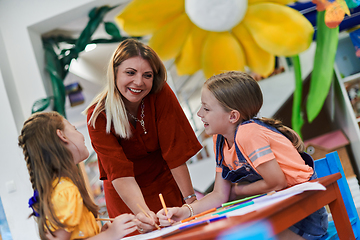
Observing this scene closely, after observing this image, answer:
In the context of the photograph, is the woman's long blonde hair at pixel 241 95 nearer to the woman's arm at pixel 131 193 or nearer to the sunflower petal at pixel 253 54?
the woman's arm at pixel 131 193

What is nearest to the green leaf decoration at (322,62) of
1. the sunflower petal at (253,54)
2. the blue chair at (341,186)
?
the sunflower petal at (253,54)

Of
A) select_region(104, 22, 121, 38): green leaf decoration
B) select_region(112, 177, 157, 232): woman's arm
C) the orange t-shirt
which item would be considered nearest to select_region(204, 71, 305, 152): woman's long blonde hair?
the orange t-shirt

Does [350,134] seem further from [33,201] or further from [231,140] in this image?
[33,201]

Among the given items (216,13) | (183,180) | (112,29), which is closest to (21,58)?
(112,29)

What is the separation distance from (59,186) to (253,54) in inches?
89.7

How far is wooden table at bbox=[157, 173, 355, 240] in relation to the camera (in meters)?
0.47

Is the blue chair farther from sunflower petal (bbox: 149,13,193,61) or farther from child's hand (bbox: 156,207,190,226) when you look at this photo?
sunflower petal (bbox: 149,13,193,61)

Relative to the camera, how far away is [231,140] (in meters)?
1.04

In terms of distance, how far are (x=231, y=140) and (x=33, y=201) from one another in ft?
1.95

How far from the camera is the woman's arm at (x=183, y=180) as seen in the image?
4.02 feet

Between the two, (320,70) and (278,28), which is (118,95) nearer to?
(278,28)

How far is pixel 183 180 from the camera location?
4.05 feet

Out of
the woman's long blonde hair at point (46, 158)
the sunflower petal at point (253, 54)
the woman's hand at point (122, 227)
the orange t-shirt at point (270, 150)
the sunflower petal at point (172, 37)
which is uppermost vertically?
the sunflower petal at point (172, 37)

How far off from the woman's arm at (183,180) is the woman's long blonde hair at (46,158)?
43 centimetres
